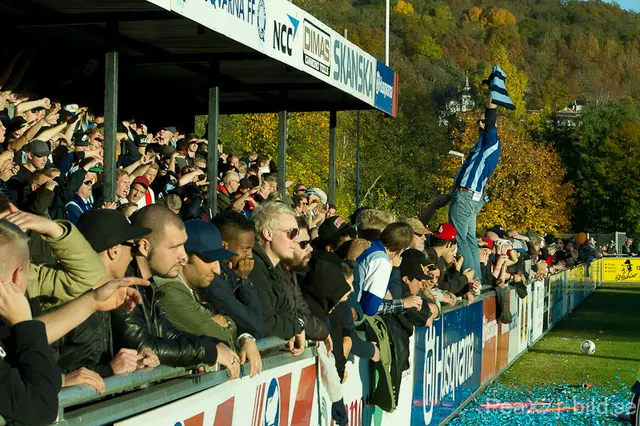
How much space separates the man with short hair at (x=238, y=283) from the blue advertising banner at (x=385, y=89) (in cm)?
1182

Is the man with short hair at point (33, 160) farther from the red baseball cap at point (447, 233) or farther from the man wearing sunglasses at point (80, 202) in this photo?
the red baseball cap at point (447, 233)

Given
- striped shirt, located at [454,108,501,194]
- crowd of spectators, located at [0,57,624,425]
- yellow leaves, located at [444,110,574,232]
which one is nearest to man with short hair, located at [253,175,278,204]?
crowd of spectators, located at [0,57,624,425]

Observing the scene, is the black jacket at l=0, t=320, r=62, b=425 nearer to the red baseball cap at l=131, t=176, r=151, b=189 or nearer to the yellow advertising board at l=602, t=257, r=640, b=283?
the red baseball cap at l=131, t=176, r=151, b=189

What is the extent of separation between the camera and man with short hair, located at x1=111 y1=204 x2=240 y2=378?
14.7ft

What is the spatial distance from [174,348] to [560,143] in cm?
11051

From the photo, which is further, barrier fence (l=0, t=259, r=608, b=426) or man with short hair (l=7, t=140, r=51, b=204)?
man with short hair (l=7, t=140, r=51, b=204)

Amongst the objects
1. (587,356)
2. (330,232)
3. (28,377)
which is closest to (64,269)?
(28,377)

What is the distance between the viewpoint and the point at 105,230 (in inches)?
182

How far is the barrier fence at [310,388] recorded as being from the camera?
399 cm

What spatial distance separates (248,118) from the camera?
5953cm

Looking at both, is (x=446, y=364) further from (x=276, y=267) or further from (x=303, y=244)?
(x=276, y=267)

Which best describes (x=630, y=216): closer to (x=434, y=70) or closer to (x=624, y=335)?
(x=434, y=70)

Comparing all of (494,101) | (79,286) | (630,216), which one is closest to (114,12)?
(494,101)

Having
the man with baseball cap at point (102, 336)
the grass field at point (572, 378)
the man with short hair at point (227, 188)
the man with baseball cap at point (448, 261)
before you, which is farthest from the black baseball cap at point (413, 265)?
the man with baseball cap at point (102, 336)
